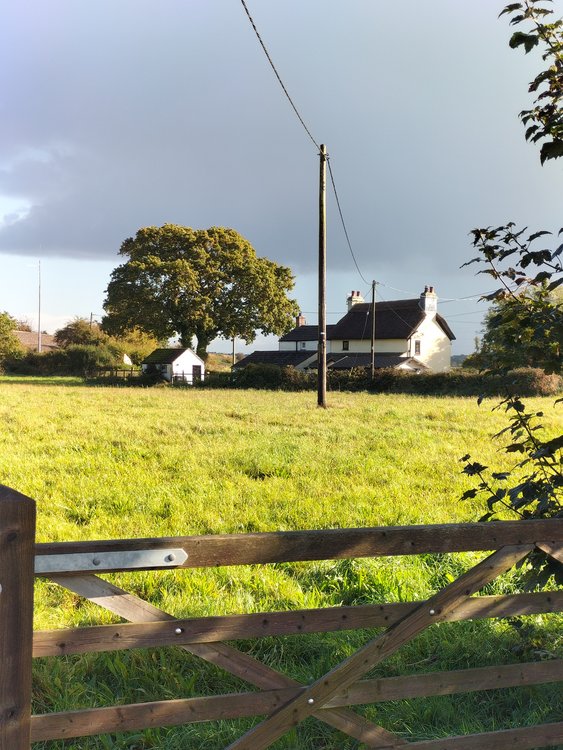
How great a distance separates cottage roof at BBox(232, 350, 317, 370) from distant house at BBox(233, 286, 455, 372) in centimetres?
13

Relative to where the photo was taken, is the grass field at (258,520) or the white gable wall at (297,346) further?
the white gable wall at (297,346)

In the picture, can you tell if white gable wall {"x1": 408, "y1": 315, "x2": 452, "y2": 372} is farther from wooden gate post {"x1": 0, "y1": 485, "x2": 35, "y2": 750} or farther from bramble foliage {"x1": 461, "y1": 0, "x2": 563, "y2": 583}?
wooden gate post {"x1": 0, "y1": 485, "x2": 35, "y2": 750}

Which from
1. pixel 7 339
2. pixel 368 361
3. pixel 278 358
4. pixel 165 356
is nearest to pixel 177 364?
pixel 165 356

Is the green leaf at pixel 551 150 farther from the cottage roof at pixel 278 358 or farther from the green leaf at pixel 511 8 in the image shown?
the cottage roof at pixel 278 358

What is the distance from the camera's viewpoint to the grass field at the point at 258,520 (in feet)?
13.6

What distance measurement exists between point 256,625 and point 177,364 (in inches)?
2294

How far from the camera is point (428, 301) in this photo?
63375mm

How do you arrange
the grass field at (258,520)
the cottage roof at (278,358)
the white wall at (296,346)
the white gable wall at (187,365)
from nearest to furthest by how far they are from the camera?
1. the grass field at (258,520)
2. the white gable wall at (187,365)
3. the cottage roof at (278,358)
4. the white wall at (296,346)

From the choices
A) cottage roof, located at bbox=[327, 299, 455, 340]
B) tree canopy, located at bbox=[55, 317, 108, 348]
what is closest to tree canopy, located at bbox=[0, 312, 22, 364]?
tree canopy, located at bbox=[55, 317, 108, 348]

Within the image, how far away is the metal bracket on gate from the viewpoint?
2.21 m

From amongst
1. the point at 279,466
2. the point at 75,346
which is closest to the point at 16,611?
the point at 279,466

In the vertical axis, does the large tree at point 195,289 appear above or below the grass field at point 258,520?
above

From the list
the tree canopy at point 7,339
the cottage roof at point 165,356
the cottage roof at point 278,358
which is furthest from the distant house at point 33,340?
the cottage roof at point 278,358

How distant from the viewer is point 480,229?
401cm
